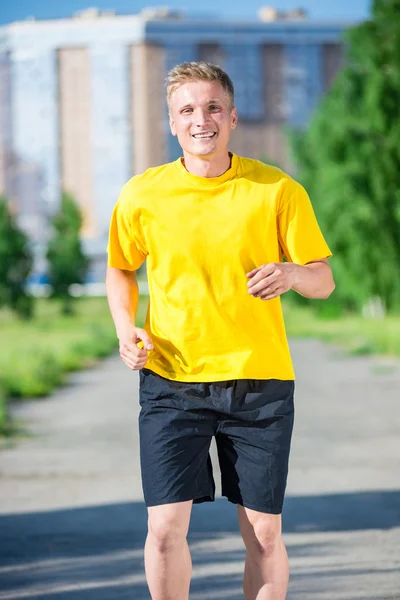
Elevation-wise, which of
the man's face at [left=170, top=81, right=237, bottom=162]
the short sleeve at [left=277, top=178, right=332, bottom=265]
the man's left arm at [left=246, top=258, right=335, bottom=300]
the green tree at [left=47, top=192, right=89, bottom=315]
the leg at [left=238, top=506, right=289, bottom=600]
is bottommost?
the green tree at [left=47, top=192, right=89, bottom=315]

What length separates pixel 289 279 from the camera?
3.49 meters

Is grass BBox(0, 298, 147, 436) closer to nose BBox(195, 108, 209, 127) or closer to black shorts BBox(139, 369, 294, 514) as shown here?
black shorts BBox(139, 369, 294, 514)

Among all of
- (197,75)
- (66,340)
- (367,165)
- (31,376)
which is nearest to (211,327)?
(197,75)

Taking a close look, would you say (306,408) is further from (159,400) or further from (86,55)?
(86,55)

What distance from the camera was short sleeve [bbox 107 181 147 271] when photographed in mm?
3682

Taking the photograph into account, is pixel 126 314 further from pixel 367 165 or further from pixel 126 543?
pixel 367 165

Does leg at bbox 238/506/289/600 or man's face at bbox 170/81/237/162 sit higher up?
man's face at bbox 170/81/237/162

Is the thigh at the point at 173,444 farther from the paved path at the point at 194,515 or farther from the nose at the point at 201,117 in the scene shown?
the paved path at the point at 194,515

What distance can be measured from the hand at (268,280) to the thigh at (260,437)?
325mm

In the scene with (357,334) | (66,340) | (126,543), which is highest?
(126,543)

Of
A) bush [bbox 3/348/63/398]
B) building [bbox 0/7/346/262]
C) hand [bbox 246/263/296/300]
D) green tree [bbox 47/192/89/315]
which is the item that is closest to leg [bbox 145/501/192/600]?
hand [bbox 246/263/296/300]

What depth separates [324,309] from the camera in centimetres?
4222

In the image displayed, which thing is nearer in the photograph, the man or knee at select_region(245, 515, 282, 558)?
the man

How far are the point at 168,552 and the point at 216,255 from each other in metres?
0.85
